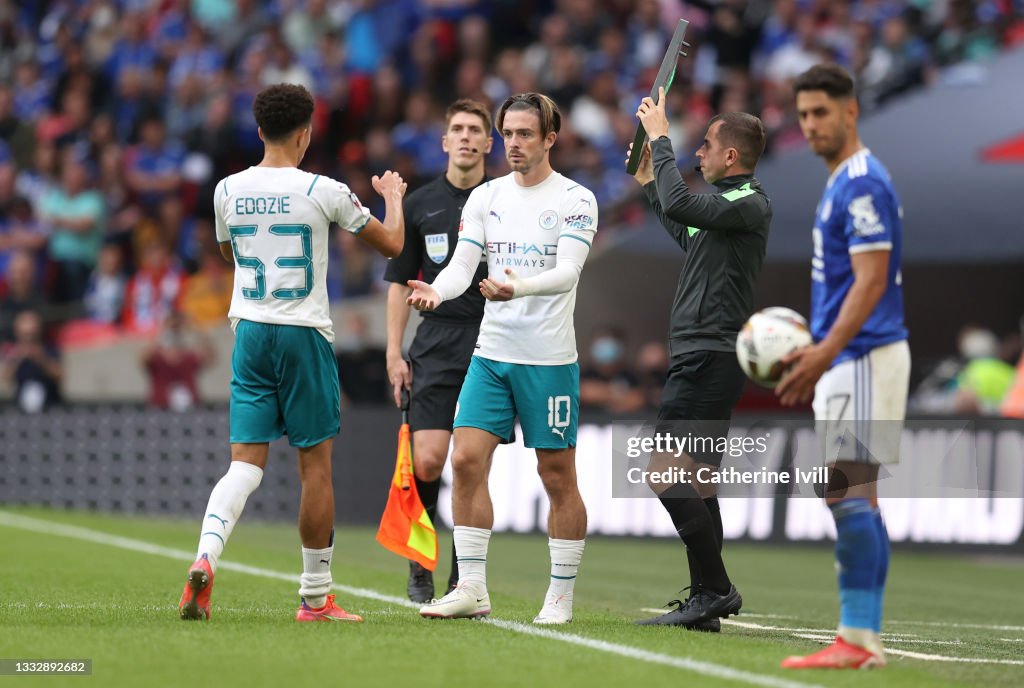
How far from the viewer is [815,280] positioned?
19.6 feet

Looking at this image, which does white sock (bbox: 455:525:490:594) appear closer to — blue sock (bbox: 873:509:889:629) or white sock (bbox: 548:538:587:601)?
white sock (bbox: 548:538:587:601)

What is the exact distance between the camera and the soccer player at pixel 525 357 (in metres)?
7.04

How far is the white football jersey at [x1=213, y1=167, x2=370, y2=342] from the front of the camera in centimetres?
677

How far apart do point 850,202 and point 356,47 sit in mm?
15201

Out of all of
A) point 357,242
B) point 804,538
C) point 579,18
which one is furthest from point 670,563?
point 579,18

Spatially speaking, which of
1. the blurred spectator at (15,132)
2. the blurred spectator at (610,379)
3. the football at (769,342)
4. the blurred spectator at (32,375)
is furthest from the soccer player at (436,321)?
the blurred spectator at (15,132)

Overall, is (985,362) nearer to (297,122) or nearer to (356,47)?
(356,47)

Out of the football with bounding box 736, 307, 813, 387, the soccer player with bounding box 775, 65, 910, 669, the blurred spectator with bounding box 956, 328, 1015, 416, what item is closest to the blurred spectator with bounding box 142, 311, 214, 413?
the blurred spectator with bounding box 956, 328, 1015, 416

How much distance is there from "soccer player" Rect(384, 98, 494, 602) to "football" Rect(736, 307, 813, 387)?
2.65 m

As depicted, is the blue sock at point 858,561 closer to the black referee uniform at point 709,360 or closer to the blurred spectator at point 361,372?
the black referee uniform at point 709,360

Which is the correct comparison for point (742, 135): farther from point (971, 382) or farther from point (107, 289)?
point (107, 289)

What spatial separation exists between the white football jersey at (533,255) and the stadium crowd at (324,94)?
27.1 ft

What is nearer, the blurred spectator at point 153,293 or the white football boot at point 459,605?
the white football boot at point 459,605

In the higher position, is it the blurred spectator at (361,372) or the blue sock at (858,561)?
the blurred spectator at (361,372)
